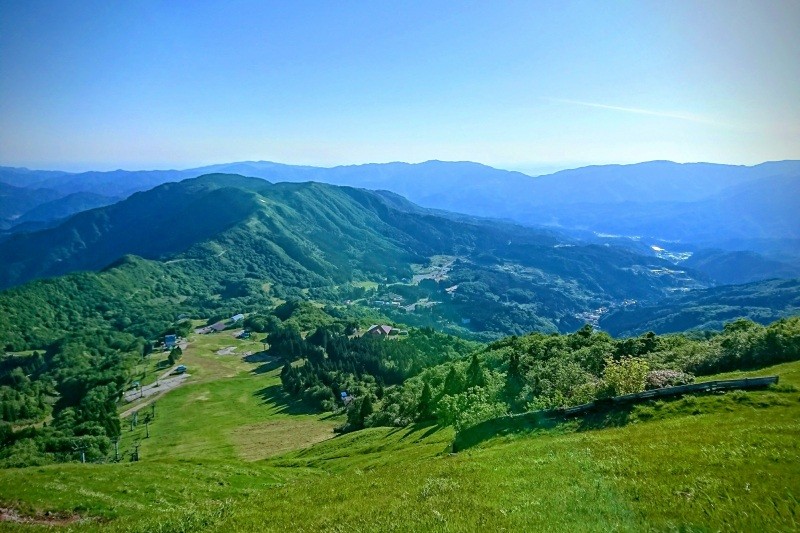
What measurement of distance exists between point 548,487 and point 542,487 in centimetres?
31

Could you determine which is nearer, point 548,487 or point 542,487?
point 548,487

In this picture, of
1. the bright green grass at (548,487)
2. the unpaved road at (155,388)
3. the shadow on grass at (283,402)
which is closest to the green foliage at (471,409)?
the bright green grass at (548,487)

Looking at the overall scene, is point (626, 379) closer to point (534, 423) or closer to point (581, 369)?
point (534, 423)

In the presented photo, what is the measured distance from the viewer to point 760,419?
27344 mm

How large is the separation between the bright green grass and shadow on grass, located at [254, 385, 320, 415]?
120597 millimetres

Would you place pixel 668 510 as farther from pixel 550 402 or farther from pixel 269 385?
pixel 269 385

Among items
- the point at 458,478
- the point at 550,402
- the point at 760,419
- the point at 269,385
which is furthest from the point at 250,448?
the point at 760,419

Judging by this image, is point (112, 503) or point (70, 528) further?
point (112, 503)

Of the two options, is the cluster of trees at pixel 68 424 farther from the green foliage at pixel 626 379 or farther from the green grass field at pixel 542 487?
the green foliage at pixel 626 379

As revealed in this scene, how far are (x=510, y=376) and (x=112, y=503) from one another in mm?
64014

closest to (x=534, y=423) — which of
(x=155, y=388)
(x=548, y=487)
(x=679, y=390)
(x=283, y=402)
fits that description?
(x=679, y=390)

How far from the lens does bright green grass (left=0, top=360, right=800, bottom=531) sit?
15.2 metres

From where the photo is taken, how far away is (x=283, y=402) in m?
172

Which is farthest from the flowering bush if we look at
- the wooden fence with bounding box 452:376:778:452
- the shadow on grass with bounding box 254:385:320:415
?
the shadow on grass with bounding box 254:385:320:415
